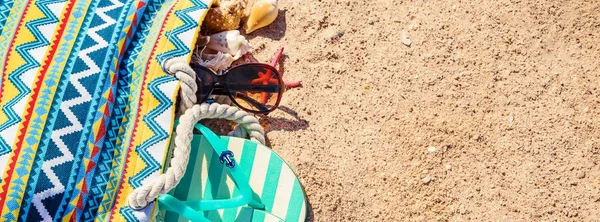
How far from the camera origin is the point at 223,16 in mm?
1919

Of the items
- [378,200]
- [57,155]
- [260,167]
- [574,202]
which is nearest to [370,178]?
[378,200]

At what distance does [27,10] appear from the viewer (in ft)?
5.81

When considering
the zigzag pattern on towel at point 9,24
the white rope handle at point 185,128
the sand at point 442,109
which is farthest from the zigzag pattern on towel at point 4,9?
the sand at point 442,109

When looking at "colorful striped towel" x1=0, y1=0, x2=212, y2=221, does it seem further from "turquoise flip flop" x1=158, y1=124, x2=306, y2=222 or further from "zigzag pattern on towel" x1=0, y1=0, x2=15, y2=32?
"turquoise flip flop" x1=158, y1=124, x2=306, y2=222

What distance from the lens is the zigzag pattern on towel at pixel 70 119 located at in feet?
5.28

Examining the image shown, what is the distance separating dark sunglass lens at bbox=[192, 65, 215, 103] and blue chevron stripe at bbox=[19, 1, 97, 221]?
12.3 inches

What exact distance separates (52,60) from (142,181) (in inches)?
15.3

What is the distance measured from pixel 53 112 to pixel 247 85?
1.70 feet

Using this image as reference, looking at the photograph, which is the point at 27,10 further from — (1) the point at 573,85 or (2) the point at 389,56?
(1) the point at 573,85

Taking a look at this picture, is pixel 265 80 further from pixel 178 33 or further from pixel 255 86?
pixel 178 33

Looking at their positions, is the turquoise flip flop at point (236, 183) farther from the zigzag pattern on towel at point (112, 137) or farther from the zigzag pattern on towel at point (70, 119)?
the zigzag pattern on towel at point (70, 119)

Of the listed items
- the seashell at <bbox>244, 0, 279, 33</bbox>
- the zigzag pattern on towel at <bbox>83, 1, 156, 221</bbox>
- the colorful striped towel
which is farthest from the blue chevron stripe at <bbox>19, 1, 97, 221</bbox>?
the seashell at <bbox>244, 0, 279, 33</bbox>

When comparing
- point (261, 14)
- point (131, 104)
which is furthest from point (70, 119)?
point (261, 14)

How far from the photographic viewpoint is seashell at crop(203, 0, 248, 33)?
1914mm
